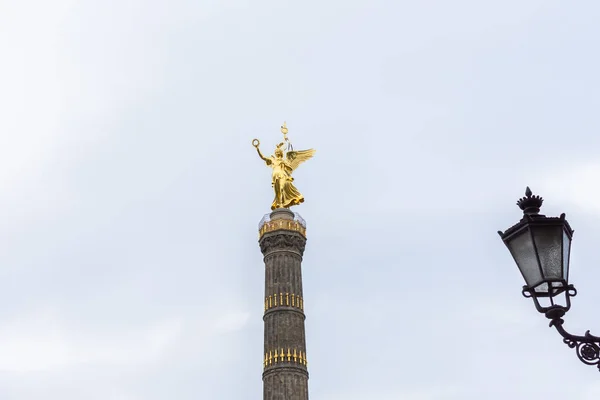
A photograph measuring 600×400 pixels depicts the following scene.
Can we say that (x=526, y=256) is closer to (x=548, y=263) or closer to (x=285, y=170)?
(x=548, y=263)

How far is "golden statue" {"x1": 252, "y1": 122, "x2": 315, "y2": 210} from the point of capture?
38.9m

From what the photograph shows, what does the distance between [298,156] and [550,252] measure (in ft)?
119

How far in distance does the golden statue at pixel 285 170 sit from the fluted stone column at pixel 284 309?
1.06 metres

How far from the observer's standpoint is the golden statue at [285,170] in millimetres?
38906

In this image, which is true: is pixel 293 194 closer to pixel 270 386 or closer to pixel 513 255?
pixel 270 386

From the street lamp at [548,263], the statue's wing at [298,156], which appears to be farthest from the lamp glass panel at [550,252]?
the statue's wing at [298,156]

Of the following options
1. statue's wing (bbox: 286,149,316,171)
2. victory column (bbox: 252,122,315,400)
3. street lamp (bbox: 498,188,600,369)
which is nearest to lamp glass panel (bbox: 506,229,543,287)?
street lamp (bbox: 498,188,600,369)

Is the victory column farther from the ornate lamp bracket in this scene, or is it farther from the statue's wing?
the ornate lamp bracket

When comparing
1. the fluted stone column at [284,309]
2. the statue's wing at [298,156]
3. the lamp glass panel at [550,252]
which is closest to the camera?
the lamp glass panel at [550,252]

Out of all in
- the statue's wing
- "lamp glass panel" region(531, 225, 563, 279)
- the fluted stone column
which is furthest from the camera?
the statue's wing

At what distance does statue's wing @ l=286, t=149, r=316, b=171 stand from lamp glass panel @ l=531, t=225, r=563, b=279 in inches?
1403

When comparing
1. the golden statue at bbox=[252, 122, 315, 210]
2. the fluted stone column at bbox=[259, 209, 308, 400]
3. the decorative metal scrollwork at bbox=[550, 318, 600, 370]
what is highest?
the golden statue at bbox=[252, 122, 315, 210]

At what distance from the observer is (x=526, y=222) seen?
17.1ft

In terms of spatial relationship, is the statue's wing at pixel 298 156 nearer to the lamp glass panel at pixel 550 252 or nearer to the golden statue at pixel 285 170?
the golden statue at pixel 285 170
